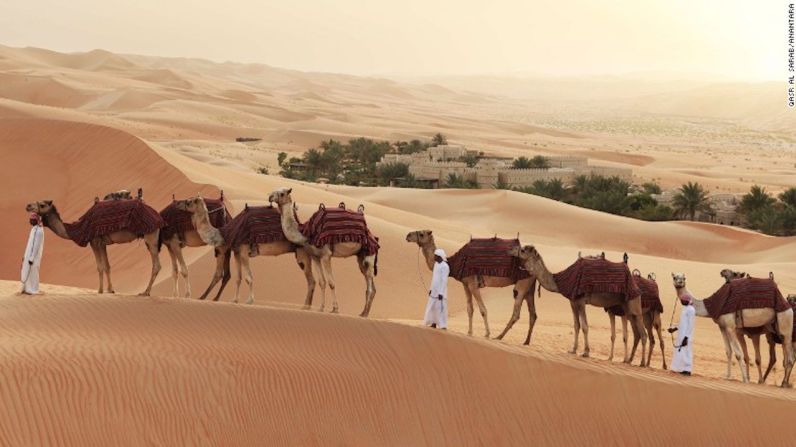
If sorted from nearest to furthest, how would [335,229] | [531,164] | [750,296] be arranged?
[750,296], [335,229], [531,164]

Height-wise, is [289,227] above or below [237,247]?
above

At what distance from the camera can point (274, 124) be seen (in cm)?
9719

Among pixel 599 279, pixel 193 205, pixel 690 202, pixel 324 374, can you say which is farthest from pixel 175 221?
pixel 690 202

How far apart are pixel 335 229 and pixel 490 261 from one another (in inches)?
89.0

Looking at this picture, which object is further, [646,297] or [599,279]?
[646,297]

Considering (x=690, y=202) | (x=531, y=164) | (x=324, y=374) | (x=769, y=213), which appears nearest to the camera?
(x=324, y=374)

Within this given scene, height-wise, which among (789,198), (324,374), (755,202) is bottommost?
(324,374)

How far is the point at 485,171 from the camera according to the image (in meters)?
50.8

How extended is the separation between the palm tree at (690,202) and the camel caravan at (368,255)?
29.0m

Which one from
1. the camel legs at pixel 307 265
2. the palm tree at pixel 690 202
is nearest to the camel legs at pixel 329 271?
the camel legs at pixel 307 265

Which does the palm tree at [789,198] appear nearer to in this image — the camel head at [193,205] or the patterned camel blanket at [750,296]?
the patterned camel blanket at [750,296]

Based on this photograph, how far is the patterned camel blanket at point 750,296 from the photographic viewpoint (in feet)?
46.4

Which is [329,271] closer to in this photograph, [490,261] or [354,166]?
[490,261]

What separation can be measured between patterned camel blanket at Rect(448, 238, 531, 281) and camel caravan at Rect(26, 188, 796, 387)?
1cm
